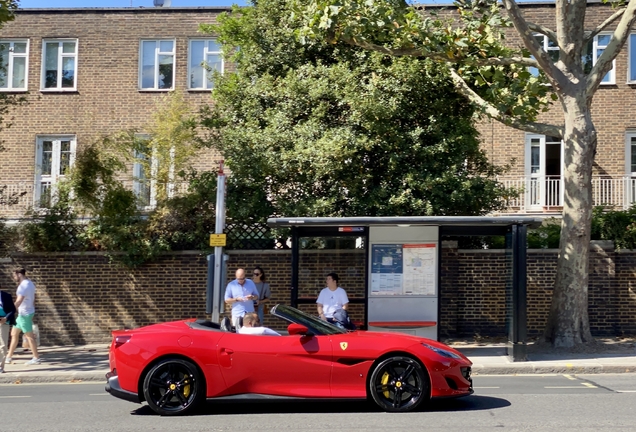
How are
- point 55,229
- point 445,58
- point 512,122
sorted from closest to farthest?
point 445,58 < point 512,122 < point 55,229

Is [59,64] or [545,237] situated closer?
[545,237]

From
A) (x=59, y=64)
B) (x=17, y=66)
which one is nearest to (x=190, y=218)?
(x=59, y=64)

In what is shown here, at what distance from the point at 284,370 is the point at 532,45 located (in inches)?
330

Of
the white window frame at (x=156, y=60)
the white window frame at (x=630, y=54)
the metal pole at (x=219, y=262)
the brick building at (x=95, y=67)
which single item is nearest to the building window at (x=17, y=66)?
the brick building at (x=95, y=67)

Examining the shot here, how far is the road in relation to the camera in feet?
28.5

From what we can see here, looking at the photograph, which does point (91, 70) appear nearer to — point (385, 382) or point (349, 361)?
point (349, 361)

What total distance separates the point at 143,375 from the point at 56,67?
19.7 meters

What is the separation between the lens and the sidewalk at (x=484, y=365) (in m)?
13.6

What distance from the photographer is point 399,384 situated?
9469mm

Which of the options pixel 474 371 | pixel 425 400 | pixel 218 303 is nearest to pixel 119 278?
pixel 218 303

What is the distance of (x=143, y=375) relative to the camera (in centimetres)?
956

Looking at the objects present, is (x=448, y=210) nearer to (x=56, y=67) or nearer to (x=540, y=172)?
(x=540, y=172)

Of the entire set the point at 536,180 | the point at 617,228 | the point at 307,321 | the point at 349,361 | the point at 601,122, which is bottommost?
the point at 349,361

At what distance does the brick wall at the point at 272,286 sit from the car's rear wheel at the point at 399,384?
793cm
